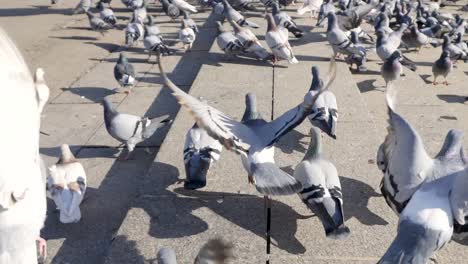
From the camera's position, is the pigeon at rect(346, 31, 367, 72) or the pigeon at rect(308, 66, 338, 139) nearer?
the pigeon at rect(308, 66, 338, 139)

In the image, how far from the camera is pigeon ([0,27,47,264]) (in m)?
1.39

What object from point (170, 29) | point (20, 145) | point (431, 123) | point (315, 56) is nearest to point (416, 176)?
point (20, 145)

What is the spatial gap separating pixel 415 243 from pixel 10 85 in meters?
2.46

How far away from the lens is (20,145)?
56.2 inches

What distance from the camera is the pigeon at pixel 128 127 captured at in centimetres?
630

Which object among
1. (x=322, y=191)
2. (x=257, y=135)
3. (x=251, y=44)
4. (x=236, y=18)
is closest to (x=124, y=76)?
(x=251, y=44)

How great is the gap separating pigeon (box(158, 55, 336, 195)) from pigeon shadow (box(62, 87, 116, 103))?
5012 mm

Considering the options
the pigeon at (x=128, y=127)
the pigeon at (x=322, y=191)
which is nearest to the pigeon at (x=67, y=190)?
the pigeon at (x=128, y=127)

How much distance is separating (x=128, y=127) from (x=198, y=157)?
179 centimetres

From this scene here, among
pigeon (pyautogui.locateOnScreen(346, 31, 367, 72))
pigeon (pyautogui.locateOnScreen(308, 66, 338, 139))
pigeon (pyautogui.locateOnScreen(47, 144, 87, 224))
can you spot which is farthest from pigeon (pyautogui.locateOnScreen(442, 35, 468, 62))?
pigeon (pyautogui.locateOnScreen(47, 144, 87, 224))

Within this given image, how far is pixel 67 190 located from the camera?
475cm

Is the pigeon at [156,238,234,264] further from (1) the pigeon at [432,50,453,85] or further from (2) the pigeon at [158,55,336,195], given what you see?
(1) the pigeon at [432,50,453,85]

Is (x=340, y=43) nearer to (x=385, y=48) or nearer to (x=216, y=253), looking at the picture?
(x=385, y=48)

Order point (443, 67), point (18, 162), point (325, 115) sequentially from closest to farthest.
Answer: point (18, 162) → point (325, 115) → point (443, 67)
